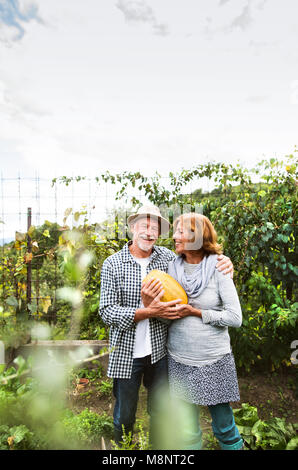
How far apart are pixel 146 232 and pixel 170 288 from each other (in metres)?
0.39

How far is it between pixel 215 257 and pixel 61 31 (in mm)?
1314

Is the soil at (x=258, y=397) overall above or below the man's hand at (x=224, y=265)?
below

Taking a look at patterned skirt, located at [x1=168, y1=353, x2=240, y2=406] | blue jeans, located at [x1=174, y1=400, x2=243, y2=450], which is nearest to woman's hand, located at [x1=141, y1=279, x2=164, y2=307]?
patterned skirt, located at [x1=168, y1=353, x2=240, y2=406]

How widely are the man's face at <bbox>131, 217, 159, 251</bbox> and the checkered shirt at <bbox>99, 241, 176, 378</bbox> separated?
103 millimetres

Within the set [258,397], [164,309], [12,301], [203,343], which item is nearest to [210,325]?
[203,343]

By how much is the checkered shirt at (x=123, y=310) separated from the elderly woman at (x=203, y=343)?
120 millimetres

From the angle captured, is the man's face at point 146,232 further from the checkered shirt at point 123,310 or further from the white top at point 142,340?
the white top at point 142,340

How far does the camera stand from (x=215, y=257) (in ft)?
5.82

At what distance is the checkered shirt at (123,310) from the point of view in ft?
5.93

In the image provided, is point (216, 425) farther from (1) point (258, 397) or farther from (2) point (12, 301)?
(2) point (12, 301)

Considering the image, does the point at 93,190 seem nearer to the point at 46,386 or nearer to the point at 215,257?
the point at 215,257

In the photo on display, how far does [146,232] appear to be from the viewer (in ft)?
6.22

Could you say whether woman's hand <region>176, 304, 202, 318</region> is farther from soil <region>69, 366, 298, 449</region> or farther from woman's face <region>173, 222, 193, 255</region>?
soil <region>69, 366, 298, 449</region>

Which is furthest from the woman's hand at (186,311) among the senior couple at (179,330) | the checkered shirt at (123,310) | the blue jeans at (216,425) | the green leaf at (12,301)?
the green leaf at (12,301)
